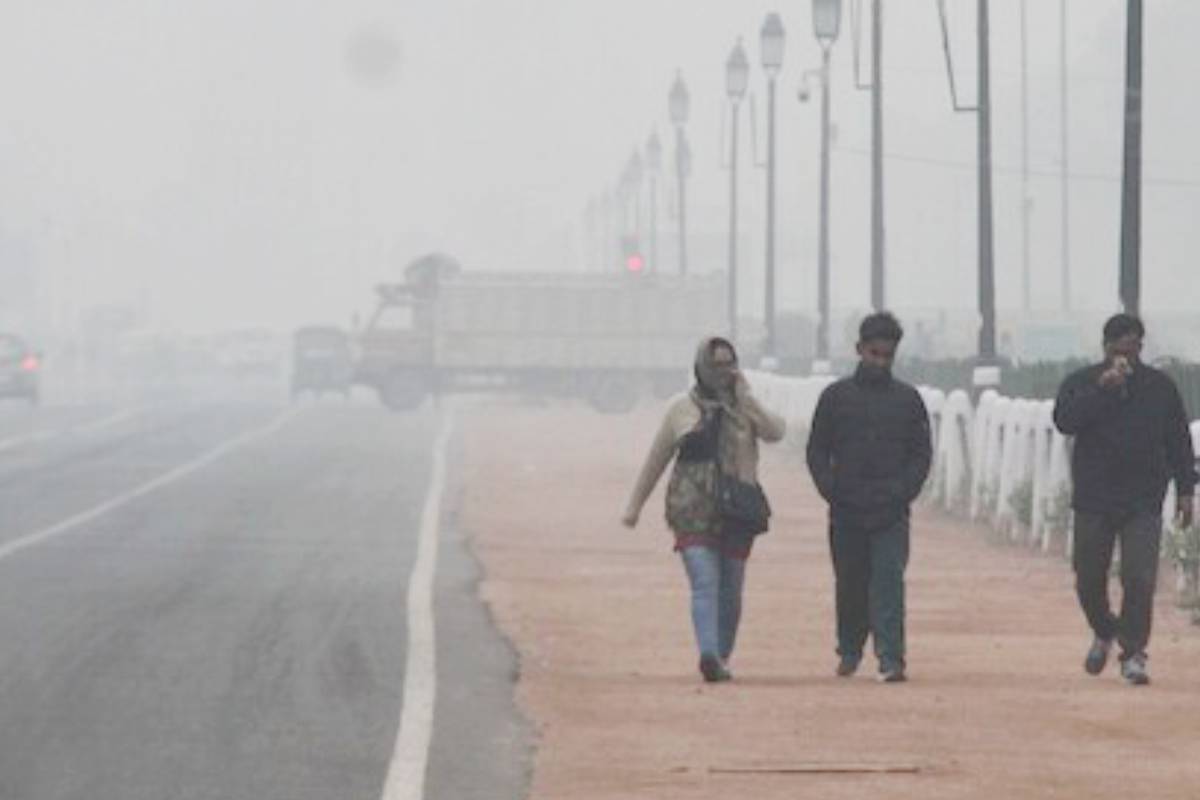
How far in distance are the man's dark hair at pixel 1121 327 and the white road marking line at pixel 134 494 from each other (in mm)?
12556

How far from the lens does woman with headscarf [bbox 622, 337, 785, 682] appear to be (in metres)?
19.2

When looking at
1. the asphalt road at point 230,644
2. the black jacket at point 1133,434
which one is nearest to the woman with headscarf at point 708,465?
the asphalt road at point 230,644

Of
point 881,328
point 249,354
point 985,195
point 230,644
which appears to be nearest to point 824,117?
point 985,195

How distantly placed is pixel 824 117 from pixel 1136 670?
37.0m

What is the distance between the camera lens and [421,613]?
23.8 m

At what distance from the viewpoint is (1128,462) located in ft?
62.3

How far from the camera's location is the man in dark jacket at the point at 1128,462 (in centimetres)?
1894

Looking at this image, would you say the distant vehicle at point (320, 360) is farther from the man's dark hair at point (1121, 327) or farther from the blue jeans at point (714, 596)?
the man's dark hair at point (1121, 327)

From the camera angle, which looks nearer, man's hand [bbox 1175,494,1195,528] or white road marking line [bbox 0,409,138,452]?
man's hand [bbox 1175,494,1195,528]

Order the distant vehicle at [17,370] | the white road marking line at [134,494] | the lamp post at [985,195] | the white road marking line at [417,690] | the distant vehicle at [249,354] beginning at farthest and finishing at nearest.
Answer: the distant vehicle at [249,354] < the distant vehicle at [17,370] < the lamp post at [985,195] < the white road marking line at [134,494] < the white road marking line at [417,690]

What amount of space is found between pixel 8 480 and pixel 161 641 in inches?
946

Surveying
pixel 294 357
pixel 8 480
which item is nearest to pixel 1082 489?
pixel 8 480

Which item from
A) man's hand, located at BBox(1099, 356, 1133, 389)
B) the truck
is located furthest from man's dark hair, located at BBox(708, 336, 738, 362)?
the truck

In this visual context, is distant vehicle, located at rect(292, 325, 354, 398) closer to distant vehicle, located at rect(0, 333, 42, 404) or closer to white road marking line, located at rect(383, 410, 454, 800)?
distant vehicle, located at rect(0, 333, 42, 404)
